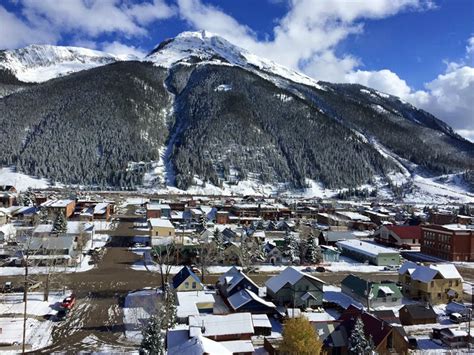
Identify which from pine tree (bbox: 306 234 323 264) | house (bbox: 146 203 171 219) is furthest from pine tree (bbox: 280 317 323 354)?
house (bbox: 146 203 171 219)

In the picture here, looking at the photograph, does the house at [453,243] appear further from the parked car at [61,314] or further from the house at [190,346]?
the parked car at [61,314]

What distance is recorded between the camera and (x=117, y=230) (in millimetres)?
66875

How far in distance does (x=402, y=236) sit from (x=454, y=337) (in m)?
37.7

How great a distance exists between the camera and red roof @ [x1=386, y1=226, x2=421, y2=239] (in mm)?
61844

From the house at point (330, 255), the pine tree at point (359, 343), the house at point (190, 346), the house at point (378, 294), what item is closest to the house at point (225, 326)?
the house at point (190, 346)

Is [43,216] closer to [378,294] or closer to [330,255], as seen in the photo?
[330,255]

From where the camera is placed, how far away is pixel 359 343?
829 inches

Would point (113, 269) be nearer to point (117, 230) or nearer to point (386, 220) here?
point (117, 230)

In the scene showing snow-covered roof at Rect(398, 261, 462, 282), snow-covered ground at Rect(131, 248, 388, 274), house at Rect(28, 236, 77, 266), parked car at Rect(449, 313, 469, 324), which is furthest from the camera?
snow-covered ground at Rect(131, 248, 388, 274)

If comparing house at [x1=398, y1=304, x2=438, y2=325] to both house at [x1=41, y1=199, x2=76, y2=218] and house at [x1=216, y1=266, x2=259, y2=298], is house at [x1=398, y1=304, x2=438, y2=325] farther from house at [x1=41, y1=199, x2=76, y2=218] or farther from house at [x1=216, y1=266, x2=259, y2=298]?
house at [x1=41, y1=199, x2=76, y2=218]

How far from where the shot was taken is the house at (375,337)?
2292cm

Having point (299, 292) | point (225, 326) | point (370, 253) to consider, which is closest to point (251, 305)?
point (299, 292)

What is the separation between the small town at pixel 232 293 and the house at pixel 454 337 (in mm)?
58

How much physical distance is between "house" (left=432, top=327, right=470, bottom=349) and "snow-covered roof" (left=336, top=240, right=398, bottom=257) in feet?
74.9
